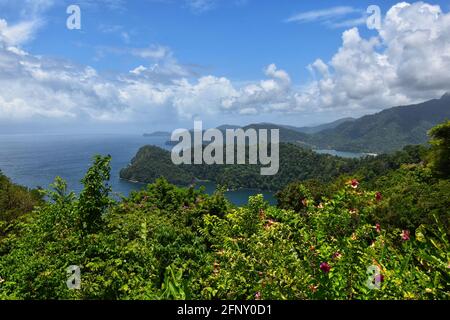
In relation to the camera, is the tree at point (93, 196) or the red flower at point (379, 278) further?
the tree at point (93, 196)

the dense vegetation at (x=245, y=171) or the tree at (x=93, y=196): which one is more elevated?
the tree at (x=93, y=196)

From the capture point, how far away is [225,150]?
486 ft

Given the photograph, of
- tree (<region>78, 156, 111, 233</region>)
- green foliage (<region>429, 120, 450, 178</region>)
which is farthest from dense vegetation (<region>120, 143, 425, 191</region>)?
tree (<region>78, 156, 111, 233</region>)

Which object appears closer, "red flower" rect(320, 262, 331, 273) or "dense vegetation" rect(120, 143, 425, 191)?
"red flower" rect(320, 262, 331, 273)

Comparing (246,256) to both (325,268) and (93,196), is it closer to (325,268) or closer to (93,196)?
(325,268)

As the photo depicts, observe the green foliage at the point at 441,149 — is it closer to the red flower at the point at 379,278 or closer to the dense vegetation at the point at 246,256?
the dense vegetation at the point at 246,256

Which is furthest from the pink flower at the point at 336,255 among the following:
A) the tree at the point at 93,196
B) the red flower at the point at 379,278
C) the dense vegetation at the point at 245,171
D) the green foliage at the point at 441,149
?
the dense vegetation at the point at 245,171

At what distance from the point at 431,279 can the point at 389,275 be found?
0.44m

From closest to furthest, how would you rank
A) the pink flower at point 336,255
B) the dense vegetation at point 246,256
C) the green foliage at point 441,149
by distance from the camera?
the dense vegetation at point 246,256
the pink flower at point 336,255
the green foliage at point 441,149

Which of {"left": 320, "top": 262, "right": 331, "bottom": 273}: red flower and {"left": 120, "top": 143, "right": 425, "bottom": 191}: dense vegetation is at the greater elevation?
{"left": 320, "top": 262, "right": 331, "bottom": 273}: red flower

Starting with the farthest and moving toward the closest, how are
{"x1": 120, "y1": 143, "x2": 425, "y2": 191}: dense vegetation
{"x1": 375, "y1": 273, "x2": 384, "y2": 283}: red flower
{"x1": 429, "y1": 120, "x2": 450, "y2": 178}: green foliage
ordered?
1. {"x1": 120, "y1": 143, "x2": 425, "y2": 191}: dense vegetation
2. {"x1": 429, "y1": 120, "x2": 450, "y2": 178}: green foliage
3. {"x1": 375, "y1": 273, "x2": 384, "y2": 283}: red flower

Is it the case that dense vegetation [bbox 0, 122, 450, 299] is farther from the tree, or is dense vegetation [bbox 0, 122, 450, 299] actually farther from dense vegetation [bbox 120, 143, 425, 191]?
dense vegetation [bbox 120, 143, 425, 191]
